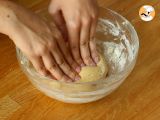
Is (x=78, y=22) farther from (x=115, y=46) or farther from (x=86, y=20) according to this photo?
(x=115, y=46)

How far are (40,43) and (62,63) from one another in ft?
0.30

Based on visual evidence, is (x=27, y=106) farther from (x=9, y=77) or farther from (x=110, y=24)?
(x=110, y=24)

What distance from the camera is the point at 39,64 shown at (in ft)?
2.65

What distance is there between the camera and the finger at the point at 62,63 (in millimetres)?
818

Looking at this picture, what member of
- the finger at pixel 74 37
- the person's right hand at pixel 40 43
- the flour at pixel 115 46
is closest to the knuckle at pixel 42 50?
the person's right hand at pixel 40 43

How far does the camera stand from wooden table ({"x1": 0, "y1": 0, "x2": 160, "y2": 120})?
2.91 feet

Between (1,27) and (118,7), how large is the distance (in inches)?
19.8

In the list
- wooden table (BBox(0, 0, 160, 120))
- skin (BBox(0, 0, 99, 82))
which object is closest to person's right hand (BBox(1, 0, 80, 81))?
skin (BBox(0, 0, 99, 82))

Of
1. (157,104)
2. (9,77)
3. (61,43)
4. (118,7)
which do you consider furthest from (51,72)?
(118,7)

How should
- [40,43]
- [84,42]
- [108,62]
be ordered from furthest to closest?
[108,62]
[84,42]
[40,43]

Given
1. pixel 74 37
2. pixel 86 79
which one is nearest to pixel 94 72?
pixel 86 79

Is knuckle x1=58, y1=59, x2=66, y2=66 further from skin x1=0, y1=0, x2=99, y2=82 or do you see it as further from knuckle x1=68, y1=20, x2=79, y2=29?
knuckle x1=68, y1=20, x2=79, y2=29

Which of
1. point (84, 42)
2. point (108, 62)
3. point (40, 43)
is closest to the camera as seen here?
point (40, 43)

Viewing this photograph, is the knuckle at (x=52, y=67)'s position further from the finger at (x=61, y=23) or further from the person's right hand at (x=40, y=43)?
the finger at (x=61, y=23)
